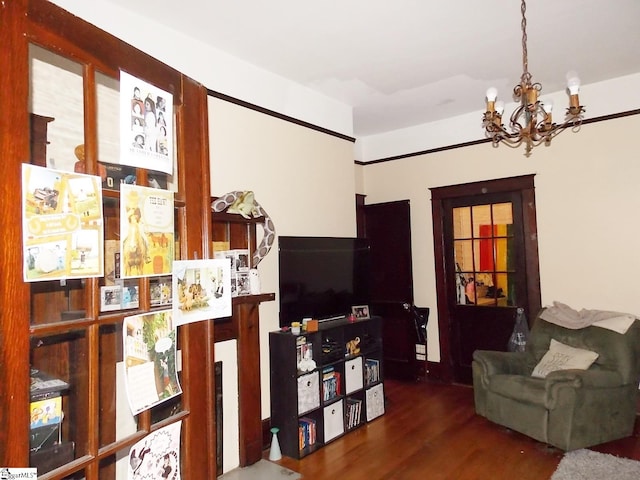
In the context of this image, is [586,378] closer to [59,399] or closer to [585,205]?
[585,205]

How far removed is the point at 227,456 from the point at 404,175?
358 centimetres

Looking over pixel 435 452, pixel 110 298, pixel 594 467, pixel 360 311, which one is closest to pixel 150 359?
pixel 110 298

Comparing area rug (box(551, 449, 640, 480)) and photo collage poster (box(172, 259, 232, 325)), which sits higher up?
photo collage poster (box(172, 259, 232, 325))

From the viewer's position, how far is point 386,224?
5227mm

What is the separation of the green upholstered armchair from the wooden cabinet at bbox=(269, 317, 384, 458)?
3.07 ft

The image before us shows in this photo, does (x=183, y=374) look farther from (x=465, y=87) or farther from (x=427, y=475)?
(x=465, y=87)

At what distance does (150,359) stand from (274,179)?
251cm

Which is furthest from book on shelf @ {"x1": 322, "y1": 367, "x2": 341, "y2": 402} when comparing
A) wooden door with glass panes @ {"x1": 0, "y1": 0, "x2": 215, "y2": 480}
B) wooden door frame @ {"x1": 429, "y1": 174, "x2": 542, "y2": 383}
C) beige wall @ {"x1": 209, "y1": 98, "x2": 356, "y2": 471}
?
wooden door with glass panes @ {"x1": 0, "y1": 0, "x2": 215, "y2": 480}

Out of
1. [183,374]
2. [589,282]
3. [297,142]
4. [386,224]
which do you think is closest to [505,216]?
[589,282]

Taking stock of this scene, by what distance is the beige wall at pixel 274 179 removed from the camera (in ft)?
9.95

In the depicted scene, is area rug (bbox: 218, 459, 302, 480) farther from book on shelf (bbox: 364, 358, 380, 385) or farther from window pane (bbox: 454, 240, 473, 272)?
window pane (bbox: 454, 240, 473, 272)

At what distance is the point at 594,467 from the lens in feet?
9.27

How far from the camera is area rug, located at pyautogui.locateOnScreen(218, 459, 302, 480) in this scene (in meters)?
2.82

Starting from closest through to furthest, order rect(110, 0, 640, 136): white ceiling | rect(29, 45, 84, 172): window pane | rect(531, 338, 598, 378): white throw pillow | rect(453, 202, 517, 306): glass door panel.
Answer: rect(29, 45, 84, 172): window pane → rect(110, 0, 640, 136): white ceiling → rect(531, 338, 598, 378): white throw pillow → rect(453, 202, 517, 306): glass door panel
